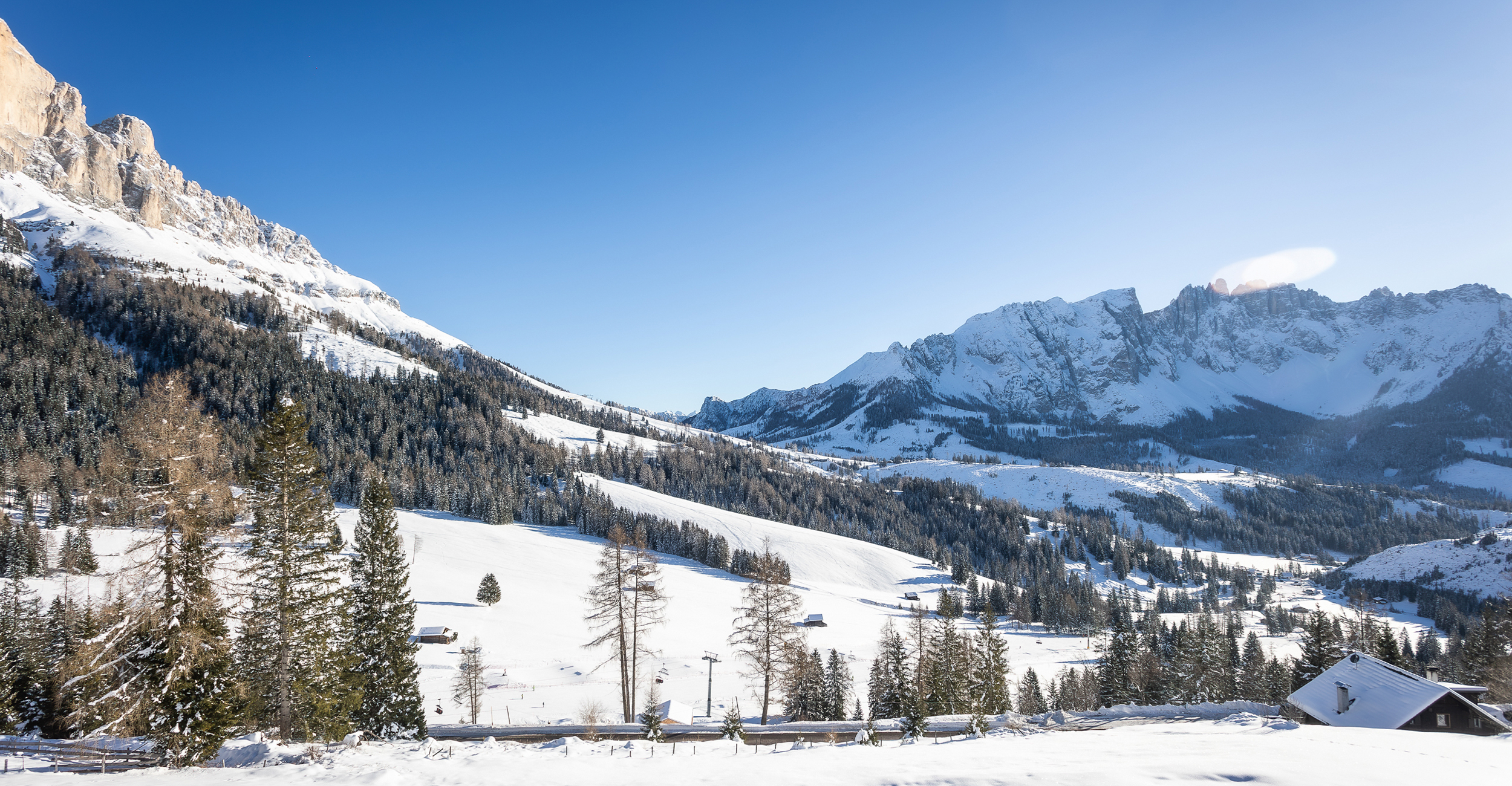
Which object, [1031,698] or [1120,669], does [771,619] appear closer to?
[1031,698]

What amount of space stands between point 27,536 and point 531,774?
8387 cm

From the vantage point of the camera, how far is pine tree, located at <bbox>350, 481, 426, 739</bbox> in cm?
2700

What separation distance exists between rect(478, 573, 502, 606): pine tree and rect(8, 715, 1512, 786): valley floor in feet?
187

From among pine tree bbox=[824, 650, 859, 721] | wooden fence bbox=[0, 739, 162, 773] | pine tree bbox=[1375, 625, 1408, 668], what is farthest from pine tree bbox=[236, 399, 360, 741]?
pine tree bbox=[1375, 625, 1408, 668]

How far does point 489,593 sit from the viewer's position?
226 feet

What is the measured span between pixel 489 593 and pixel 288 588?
53473 millimetres

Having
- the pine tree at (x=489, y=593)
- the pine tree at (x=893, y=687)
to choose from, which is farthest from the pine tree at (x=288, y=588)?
the pine tree at (x=489, y=593)

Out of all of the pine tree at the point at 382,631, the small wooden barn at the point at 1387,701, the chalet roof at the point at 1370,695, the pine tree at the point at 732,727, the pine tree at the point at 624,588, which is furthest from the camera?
the pine tree at the point at 624,588

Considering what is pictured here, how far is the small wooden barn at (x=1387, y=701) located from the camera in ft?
85.5

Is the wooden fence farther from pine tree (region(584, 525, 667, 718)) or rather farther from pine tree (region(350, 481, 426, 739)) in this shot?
pine tree (region(584, 525, 667, 718))

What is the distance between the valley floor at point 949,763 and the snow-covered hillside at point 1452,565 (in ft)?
571

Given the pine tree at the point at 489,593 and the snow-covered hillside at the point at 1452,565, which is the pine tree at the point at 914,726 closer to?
the pine tree at the point at 489,593

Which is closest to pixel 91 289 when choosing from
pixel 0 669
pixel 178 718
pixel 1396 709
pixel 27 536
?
pixel 27 536

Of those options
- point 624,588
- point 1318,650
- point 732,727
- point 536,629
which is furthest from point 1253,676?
point 536,629
